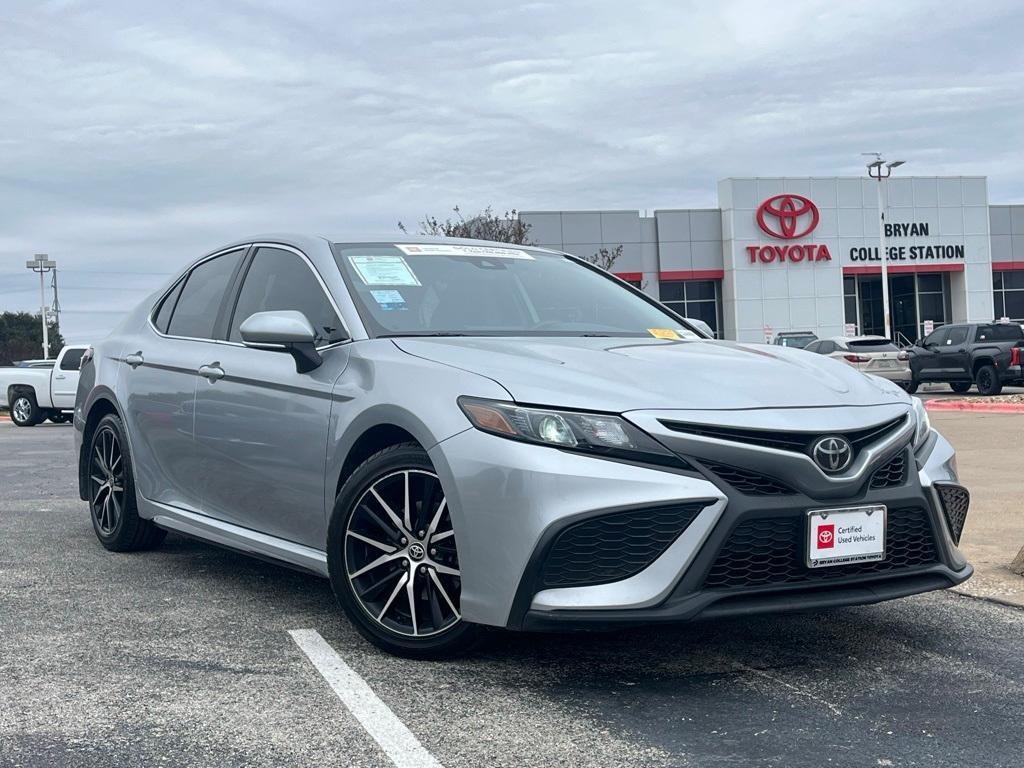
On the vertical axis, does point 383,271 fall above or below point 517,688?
above

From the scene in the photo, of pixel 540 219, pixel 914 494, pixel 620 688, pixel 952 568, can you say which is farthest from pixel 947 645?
pixel 540 219

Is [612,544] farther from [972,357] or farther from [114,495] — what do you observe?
[972,357]

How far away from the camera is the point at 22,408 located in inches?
976

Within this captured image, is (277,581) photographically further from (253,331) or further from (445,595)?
(445,595)

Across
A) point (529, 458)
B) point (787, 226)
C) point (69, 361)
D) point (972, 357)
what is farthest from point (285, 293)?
point (787, 226)

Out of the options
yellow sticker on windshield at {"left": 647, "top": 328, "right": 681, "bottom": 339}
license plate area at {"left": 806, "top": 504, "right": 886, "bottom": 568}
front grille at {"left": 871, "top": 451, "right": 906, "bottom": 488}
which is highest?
yellow sticker on windshield at {"left": 647, "top": 328, "right": 681, "bottom": 339}

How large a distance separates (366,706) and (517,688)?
1.65 feet

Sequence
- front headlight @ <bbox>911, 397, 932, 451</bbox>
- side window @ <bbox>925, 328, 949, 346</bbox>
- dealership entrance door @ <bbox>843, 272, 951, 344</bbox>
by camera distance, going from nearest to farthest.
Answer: front headlight @ <bbox>911, 397, 932, 451</bbox>, side window @ <bbox>925, 328, 949, 346</bbox>, dealership entrance door @ <bbox>843, 272, 951, 344</bbox>

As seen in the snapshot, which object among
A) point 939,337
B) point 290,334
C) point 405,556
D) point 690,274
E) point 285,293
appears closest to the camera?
point 405,556

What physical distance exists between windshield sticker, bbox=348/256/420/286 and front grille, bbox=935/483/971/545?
2.23 metres

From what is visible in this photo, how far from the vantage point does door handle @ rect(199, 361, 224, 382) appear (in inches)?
216

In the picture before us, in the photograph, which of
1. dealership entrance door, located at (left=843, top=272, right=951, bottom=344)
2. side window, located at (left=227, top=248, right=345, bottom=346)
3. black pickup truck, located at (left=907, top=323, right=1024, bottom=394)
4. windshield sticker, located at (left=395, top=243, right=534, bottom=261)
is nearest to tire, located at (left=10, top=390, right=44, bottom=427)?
black pickup truck, located at (left=907, top=323, right=1024, bottom=394)

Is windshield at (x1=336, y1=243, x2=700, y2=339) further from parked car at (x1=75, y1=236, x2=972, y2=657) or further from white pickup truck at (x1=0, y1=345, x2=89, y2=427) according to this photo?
white pickup truck at (x1=0, y1=345, x2=89, y2=427)

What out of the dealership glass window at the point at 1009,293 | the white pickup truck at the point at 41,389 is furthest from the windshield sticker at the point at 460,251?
the dealership glass window at the point at 1009,293
